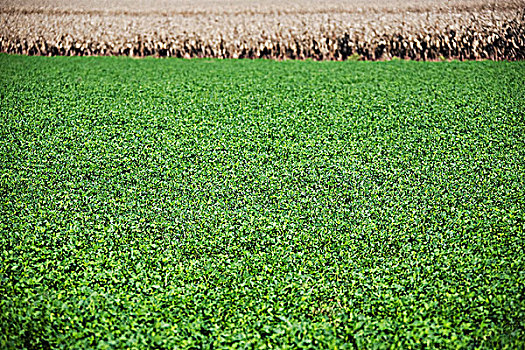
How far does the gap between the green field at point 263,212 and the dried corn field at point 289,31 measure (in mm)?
1211

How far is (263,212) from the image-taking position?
2.93 metres

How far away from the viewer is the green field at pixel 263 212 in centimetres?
221

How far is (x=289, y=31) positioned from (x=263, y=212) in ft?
12.6

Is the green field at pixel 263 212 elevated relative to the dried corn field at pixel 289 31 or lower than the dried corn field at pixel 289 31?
lower

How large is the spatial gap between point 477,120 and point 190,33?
13.7 feet

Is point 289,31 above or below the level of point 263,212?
above

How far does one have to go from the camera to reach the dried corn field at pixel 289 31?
18.5 feet

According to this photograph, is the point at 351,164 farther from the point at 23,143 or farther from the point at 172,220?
the point at 23,143

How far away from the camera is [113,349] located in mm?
2076

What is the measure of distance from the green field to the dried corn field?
1.21m

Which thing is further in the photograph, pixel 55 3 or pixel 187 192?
pixel 55 3

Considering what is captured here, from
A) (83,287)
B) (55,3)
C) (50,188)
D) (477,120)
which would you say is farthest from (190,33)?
(83,287)

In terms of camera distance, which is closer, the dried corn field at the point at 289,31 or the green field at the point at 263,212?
the green field at the point at 263,212

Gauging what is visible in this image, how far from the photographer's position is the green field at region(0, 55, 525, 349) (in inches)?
87.0
